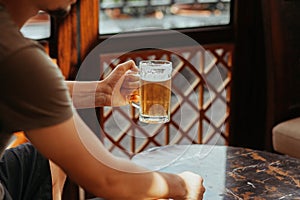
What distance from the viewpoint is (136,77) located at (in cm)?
196

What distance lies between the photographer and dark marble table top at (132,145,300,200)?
1.87 metres

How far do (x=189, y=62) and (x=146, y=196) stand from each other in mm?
1728

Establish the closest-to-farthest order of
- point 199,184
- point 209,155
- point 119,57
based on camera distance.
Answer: point 199,184 → point 209,155 → point 119,57

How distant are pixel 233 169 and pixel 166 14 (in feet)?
4.41

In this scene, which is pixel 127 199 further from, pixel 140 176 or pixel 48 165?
pixel 48 165

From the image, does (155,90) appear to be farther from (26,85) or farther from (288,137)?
(288,137)

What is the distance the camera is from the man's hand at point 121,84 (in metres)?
1.98

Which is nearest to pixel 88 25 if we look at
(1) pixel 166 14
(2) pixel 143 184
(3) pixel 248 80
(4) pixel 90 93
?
(1) pixel 166 14

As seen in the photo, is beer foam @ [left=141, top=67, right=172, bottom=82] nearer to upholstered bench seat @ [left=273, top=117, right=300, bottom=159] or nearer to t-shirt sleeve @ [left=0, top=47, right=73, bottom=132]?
t-shirt sleeve @ [left=0, top=47, right=73, bottom=132]

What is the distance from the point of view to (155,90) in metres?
1.80

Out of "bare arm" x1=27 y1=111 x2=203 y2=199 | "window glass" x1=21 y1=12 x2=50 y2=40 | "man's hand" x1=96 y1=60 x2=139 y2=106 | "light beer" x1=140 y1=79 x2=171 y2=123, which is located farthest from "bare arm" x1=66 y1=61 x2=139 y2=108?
"window glass" x1=21 y1=12 x2=50 y2=40

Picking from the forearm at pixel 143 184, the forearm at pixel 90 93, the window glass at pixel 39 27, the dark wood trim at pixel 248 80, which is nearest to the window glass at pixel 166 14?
the dark wood trim at pixel 248 80

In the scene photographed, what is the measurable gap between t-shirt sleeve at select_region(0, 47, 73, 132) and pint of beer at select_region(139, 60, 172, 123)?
0.54 m

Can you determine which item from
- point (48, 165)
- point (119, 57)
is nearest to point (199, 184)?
point (48, 165)
